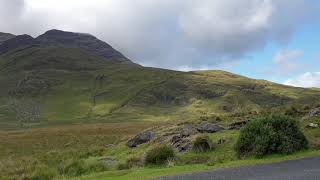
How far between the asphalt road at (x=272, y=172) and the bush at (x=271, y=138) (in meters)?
2.41

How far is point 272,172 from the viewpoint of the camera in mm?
22969

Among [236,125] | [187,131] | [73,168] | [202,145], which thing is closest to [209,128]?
[187,131]

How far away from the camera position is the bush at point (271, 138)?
94.2 ft

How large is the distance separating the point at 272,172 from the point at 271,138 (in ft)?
19.6

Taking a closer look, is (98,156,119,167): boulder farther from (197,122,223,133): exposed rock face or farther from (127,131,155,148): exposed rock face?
(197,122,223,133): exposed rock face

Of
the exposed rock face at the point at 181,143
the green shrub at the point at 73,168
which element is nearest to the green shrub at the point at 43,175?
the green shrub at the point at 73,168

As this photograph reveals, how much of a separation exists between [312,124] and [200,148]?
26.6 ft

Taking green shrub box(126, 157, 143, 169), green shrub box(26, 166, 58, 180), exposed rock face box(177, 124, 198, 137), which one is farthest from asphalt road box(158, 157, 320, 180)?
exposed rock face box(177, 124, 198, 137)

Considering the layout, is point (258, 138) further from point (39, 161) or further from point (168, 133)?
point (39, 161)

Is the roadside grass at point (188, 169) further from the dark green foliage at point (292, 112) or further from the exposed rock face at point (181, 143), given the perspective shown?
the dark green foliage at point (292, 112)

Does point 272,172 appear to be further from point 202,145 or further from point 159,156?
point 202,145

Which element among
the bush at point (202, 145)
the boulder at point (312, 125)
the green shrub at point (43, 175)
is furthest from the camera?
the boulder at point (312, 125)

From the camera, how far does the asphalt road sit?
21266mm

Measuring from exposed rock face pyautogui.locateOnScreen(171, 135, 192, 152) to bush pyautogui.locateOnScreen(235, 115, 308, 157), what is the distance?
19.0 feet
